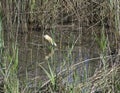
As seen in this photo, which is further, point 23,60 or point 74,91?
point 23,60

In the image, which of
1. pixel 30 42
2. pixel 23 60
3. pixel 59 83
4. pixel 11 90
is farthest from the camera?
pixel 30 42

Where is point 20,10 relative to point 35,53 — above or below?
above

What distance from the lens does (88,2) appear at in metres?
5.95

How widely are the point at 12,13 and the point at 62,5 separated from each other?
2.68 ft

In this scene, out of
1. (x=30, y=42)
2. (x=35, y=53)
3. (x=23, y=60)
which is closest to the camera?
(x=23, y=60)

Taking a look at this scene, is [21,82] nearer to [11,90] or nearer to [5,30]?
[11,90]

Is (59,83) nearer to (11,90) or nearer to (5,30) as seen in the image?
(11,90)

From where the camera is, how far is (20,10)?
546 centimetres

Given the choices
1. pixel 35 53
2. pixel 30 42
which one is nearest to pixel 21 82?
pixel 35 53

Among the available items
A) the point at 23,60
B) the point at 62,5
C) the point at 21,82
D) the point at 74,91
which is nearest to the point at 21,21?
the point at 62,5

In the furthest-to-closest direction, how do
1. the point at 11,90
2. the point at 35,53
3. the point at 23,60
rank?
the point at 35,53 < the point at 23,60 < the point at 11,90

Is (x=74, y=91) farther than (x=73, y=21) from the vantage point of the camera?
No

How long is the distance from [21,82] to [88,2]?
2814 millimetres

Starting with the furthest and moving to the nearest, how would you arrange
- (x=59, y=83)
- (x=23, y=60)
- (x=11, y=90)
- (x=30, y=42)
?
(x=30, y=42), (x=23, y=60), (x=59, y=83), (x=11, y=90)
